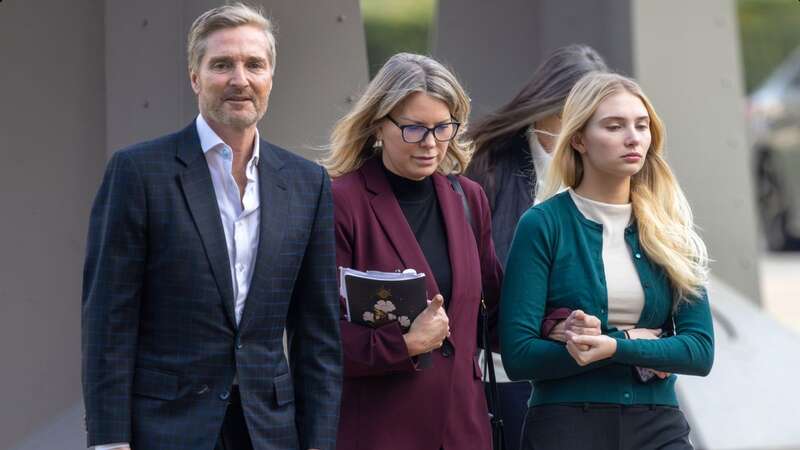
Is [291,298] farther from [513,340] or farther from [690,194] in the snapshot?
[690,194]

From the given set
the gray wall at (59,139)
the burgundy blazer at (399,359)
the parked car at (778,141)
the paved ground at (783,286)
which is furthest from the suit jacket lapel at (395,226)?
the parked car at (778,141)

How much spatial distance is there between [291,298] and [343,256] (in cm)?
28

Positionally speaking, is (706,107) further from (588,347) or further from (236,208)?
(236,208)

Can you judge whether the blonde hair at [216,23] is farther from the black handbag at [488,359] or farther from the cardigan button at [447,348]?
the cardigan button at [447,348]

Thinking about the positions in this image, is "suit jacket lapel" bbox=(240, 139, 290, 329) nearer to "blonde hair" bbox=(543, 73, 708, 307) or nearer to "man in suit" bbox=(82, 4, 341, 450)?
"man in suit" bbox=(82, 4, 341, 450)

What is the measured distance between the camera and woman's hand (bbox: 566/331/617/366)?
11.6ft

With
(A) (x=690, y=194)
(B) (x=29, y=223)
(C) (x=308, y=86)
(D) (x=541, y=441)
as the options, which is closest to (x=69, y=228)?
(B) (x=29, y=223)

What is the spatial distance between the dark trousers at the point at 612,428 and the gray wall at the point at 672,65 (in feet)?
9.40

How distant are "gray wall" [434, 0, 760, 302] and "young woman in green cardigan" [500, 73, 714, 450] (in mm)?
2539

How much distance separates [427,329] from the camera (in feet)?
11.8

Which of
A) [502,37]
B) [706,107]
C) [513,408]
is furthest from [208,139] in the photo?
[706,107]

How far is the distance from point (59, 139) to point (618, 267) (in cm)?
262

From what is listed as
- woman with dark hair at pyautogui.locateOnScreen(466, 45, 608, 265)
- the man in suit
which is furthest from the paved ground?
the man in suit

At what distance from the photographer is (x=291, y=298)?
3518mm
